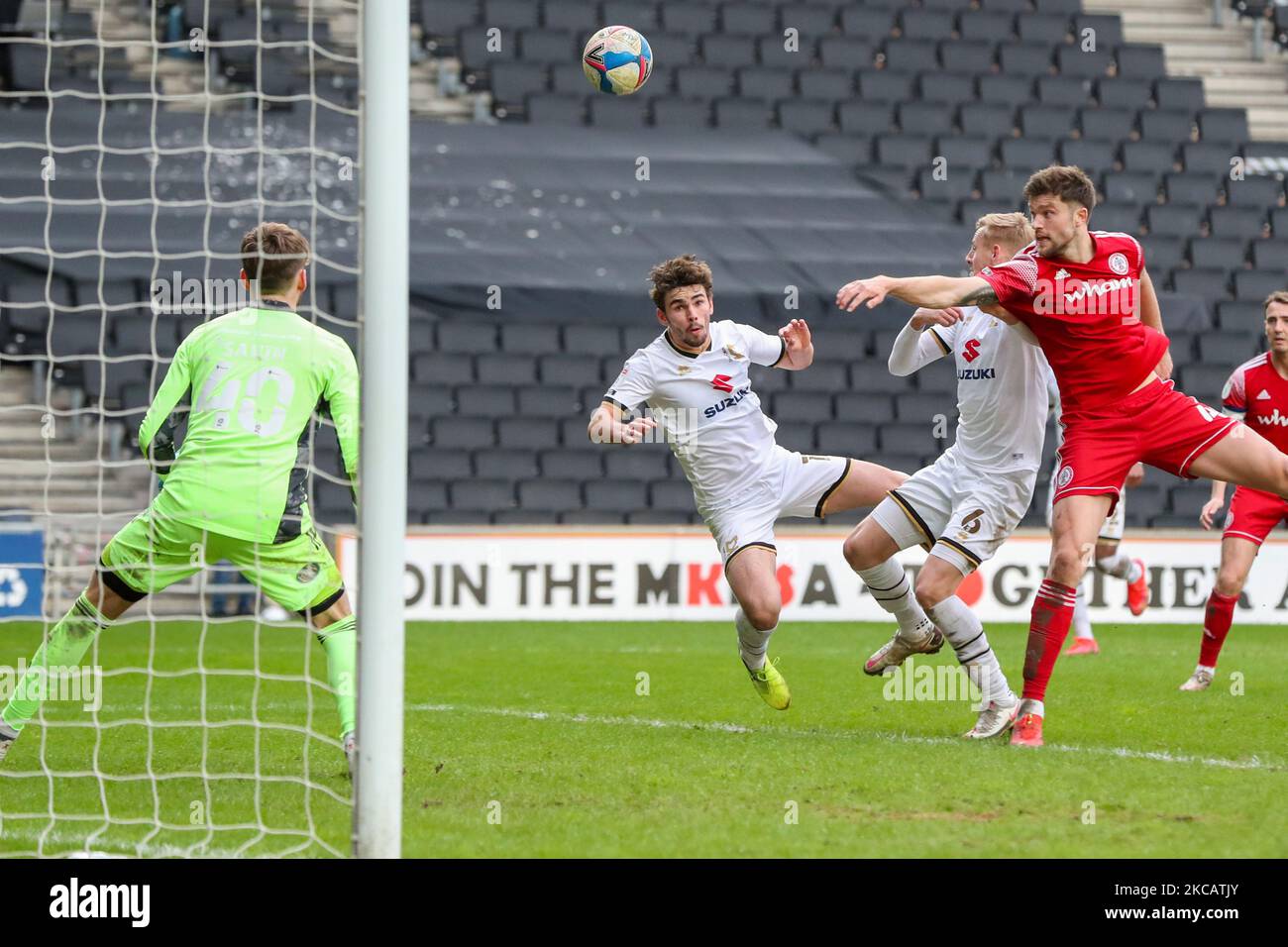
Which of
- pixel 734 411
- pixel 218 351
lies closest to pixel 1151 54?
pixel 734 411

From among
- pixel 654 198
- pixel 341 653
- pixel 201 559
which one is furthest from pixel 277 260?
pixel 654 198

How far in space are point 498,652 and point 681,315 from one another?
→ 4720 millimetres

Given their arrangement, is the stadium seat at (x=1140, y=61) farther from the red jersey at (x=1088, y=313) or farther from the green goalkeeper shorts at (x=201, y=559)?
the green goalkeeper shorts at (x=201, y=559)

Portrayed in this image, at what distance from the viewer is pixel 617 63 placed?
8.62 metres

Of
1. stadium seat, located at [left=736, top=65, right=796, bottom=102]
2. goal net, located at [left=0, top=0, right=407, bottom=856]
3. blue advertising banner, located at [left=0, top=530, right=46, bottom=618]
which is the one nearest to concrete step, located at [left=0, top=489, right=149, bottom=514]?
goal net, located at [left=0, top=0, right=407, bottom=856]

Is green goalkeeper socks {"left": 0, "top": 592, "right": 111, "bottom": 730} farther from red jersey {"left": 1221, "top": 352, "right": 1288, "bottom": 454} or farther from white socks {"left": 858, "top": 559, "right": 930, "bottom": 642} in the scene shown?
red jersey {"left": 1221, "top": 352, "right": 1288, "bottom": 454}

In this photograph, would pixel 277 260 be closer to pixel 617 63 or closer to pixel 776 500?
pixel 776 500

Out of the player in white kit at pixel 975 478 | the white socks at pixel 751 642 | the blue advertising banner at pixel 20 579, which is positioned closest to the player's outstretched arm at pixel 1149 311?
the player in white kit at pixel 975 478

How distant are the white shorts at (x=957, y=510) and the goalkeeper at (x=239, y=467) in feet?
8.70

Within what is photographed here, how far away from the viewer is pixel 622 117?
63.6 ft

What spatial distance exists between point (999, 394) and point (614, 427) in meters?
1.75

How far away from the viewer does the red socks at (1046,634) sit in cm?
636

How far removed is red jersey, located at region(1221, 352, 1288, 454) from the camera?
9125mm
